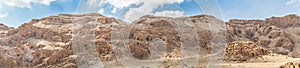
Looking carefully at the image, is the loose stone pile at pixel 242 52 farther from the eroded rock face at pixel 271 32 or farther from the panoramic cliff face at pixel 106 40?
the eroded rock face at pixel 271 32

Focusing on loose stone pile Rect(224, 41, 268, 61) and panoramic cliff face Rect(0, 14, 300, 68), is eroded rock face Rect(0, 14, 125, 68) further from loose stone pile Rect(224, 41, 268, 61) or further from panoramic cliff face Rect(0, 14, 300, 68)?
loose stone pile Rect(224, 41, 268, 61)

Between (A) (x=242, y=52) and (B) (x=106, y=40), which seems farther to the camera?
(B) (x=106, y=40)

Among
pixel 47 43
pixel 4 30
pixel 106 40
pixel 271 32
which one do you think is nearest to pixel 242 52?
pixel 106 40

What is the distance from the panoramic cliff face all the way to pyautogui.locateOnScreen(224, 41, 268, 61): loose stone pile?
0.62m

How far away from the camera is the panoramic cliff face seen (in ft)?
134

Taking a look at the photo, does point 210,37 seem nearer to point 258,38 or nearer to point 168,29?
point 168,29

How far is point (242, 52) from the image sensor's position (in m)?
41.2

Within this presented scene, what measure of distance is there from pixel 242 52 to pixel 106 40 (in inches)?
640

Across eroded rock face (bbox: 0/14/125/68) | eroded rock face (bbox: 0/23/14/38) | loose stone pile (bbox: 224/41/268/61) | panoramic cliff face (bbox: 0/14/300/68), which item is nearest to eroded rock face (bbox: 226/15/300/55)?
panoramic cliff face (bbox: 0/14/300/68)

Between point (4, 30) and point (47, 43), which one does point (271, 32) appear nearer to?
point (47, 43)

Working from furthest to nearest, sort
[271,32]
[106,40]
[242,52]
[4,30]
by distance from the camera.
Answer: [271,32] → [4,30] → [106,40] → [242,52]

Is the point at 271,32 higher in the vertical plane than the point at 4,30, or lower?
lower

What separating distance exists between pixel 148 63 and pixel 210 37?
77.0 feet

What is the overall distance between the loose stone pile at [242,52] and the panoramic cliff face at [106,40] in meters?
0.62
